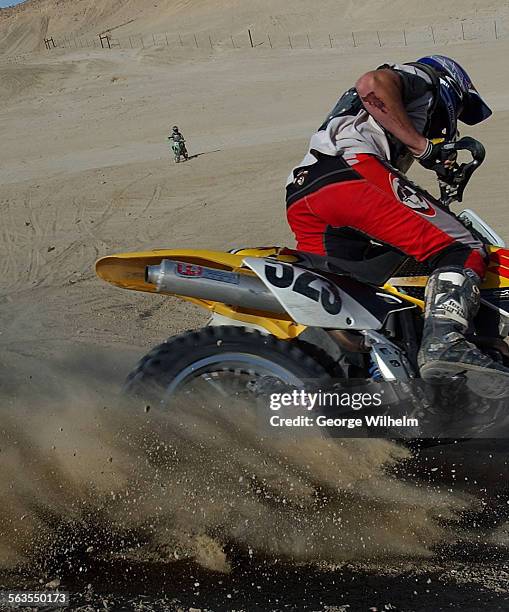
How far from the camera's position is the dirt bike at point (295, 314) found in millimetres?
3225

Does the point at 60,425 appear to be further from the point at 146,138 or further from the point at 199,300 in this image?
the point at 146,138

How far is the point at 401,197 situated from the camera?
3.26 meters

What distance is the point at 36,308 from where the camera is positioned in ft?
21.1

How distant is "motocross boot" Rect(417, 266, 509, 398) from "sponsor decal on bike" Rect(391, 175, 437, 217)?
0.27 metres

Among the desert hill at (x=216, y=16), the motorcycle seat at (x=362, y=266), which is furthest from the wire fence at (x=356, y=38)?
the motorcycle seat at (x=362, y=266)

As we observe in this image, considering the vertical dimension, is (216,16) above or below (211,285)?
above

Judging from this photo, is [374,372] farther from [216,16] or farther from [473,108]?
[216,16]

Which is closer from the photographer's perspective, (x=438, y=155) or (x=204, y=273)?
(x=204, y=273)

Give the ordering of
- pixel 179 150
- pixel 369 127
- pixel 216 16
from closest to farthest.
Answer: pixel 369 127
pixel 179 150
pixel 216 16

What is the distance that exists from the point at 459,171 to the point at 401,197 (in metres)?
0.44

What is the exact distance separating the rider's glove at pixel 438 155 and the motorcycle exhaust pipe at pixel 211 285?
96 cm

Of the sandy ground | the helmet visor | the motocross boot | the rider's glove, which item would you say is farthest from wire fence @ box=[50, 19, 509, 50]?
the motocross boot

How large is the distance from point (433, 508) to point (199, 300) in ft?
4.54

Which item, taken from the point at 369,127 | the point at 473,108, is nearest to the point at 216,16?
the point at 473,108
